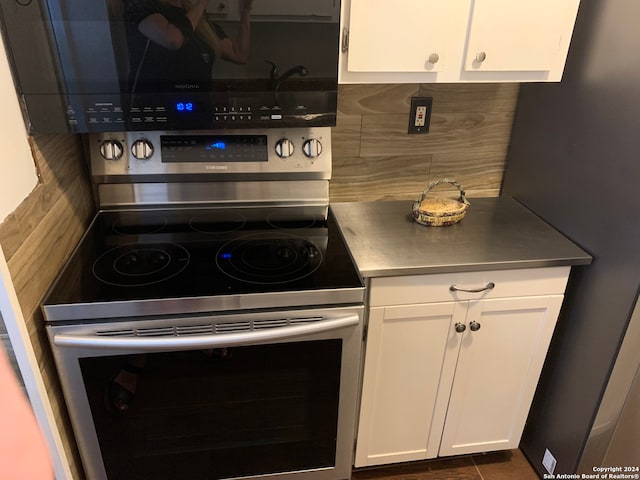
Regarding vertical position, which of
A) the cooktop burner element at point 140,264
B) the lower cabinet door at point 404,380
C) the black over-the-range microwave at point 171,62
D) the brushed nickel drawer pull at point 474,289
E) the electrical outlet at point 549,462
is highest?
the black over-the-range microwave at point 171,62

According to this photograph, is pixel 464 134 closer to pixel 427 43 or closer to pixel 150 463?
pixel 427 43

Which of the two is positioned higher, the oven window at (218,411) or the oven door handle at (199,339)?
the oven door handle at (199,339)

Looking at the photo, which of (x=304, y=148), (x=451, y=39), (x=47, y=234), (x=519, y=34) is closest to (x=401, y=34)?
(x=451, y=39)

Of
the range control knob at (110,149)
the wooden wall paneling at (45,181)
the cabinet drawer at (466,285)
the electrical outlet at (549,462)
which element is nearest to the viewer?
the wooden wall paneling at (45,181)

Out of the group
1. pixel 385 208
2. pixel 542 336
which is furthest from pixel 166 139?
pixel 542 336

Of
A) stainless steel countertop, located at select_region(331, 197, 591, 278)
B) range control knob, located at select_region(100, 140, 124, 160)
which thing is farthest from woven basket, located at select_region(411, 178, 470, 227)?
range control knob, located at select_region(100, 140, 124, 160)

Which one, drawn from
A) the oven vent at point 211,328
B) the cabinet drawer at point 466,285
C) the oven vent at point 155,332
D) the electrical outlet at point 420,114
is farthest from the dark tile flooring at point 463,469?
the electrical outlet at point 420,114

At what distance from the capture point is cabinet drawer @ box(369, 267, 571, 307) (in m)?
1.29

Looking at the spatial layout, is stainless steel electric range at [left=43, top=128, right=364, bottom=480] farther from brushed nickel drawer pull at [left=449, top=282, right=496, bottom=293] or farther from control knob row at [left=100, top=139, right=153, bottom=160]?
brushed nickel drawer pull at [left=449, top=282, right=496, bottom=293]

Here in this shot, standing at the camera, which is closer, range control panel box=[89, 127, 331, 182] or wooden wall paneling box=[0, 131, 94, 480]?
wooden wall paneling box=[0, 131, 94, 480]

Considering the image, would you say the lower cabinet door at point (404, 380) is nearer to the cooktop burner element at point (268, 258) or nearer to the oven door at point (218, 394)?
the oven door at point (218, 394)

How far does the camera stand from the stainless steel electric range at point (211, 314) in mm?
1088

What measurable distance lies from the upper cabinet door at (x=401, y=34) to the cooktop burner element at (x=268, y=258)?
50cm

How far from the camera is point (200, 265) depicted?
1.21 metres
